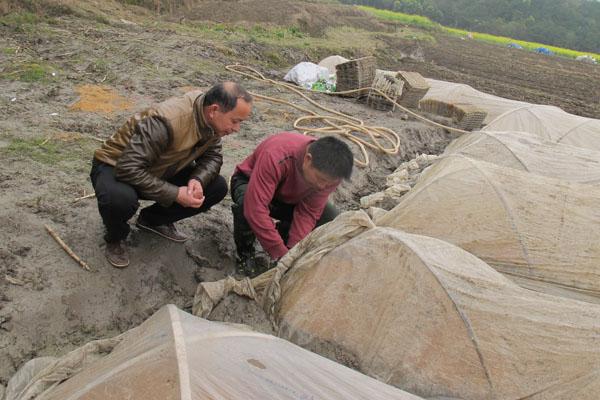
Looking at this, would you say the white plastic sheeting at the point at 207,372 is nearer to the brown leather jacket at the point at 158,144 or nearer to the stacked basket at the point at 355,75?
the brown leather jacket at the point at 158,144

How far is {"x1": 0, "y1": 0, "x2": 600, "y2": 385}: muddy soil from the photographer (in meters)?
2.76

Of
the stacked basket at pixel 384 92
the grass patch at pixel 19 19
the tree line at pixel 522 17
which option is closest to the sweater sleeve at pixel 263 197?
the stacked basket at pixel 384 92

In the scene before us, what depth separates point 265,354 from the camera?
162cm

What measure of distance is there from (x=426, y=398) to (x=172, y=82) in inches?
262

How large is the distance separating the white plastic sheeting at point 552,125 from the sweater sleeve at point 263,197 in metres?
5.10

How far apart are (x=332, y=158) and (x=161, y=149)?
41.6 inches

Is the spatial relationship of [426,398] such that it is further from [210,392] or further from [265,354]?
[210,392]

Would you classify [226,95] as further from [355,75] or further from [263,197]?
[355,75]

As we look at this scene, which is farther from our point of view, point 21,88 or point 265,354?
point 21,88

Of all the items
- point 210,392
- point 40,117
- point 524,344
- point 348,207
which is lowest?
point 348,207

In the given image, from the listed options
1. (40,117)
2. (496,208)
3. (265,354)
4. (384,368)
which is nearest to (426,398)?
(384,368)

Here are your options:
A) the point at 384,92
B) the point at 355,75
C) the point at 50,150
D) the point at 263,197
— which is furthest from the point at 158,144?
the point at 384,92

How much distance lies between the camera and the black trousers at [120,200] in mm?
2697

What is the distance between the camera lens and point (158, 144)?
8.73ft
